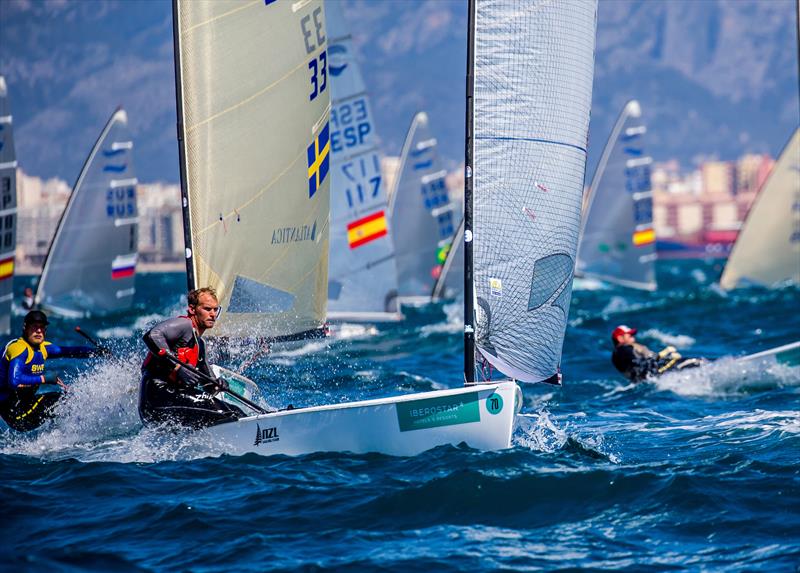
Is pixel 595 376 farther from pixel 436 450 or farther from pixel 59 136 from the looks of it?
pixel 59 136

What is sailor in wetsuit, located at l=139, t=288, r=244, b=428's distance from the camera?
8430mm

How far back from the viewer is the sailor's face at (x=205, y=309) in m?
8.45

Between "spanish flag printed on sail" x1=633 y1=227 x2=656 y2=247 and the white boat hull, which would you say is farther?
"spanish flag printed on sail" x1=633 y1=227 x2=656 y2=247

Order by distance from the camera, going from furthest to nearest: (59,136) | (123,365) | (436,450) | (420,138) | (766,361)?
1. (59,136)
2. (420,138)
3. (766,361)
4. (123,365)
5. (436,450)

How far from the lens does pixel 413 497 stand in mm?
7574

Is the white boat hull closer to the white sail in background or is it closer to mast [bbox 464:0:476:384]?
mast [bbox 464:0:476:384]

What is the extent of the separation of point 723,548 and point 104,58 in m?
118

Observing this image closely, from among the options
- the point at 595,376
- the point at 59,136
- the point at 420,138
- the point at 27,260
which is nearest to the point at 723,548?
the point at 595,376

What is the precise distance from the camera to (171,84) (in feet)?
395

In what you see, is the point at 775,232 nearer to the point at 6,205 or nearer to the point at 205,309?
the point at 6,205

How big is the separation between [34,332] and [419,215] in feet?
65.8

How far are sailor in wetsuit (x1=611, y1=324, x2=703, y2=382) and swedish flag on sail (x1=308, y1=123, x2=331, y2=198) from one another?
12.5 ft

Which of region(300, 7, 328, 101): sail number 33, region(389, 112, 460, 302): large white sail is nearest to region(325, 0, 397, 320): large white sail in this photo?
region(300, 7, 328, 101): sail number 33

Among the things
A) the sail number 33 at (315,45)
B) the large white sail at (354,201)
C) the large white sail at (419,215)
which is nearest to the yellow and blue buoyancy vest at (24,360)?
the sail number 33 at (315,45)
